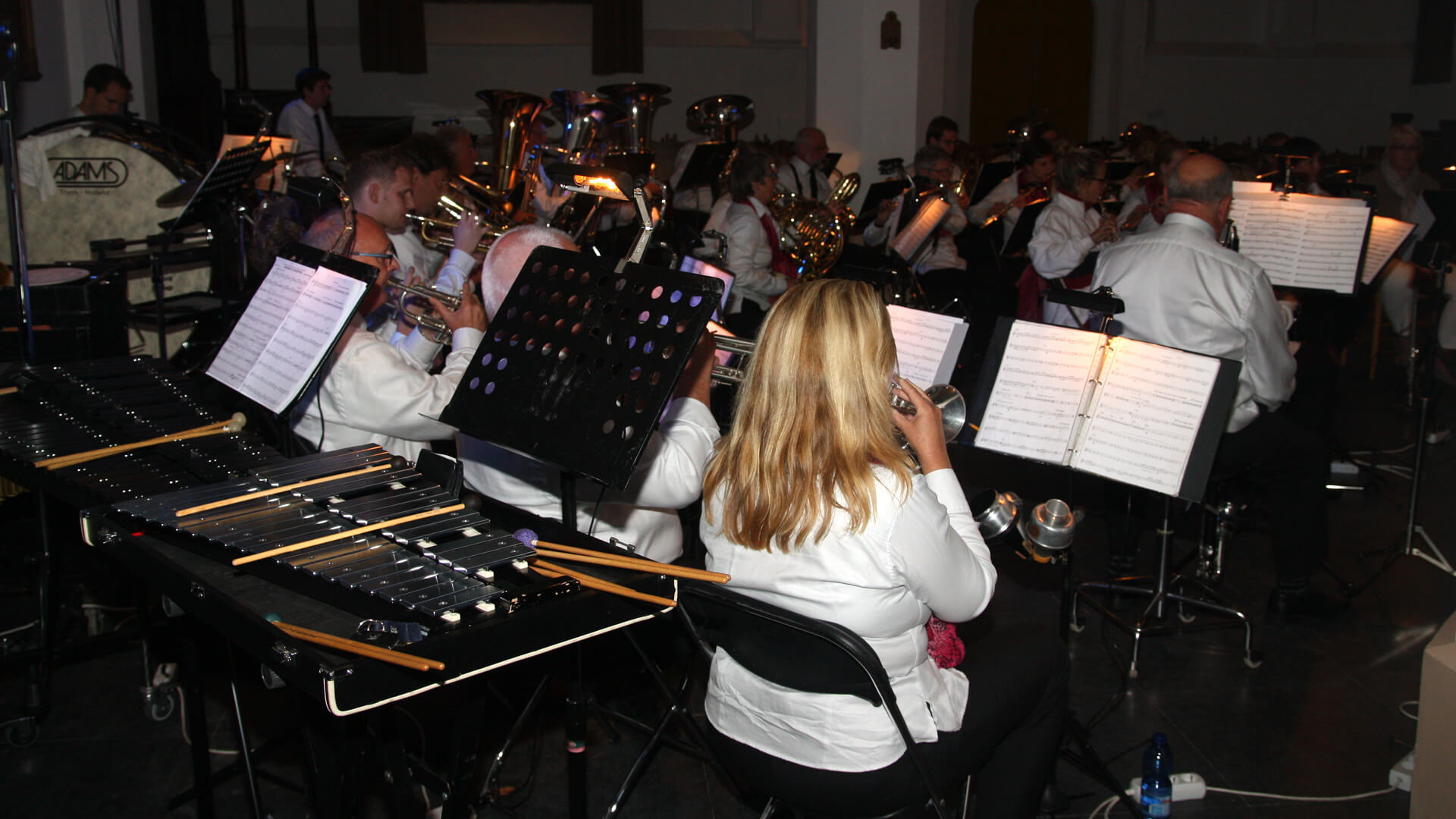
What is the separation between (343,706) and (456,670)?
0.17 meters

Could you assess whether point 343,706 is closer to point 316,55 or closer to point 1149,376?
point 1149,376

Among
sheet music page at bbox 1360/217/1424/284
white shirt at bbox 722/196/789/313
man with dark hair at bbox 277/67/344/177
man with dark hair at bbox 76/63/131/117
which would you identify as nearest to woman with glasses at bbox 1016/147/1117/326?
sheet music page at bbox 1360/217/1424/284

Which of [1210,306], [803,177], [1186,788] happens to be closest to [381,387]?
[1186,788]

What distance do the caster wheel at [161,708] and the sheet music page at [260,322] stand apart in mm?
1186

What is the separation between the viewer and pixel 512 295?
229 cm

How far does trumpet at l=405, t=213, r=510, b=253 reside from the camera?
13.4ft

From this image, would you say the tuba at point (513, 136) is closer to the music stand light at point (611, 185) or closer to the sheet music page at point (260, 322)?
the sheet music page at point (260, 322)

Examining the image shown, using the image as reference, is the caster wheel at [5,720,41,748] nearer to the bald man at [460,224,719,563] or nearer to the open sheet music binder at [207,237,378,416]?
the open sheet music binder at [207,237,378,416]

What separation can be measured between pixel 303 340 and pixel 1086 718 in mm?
2508

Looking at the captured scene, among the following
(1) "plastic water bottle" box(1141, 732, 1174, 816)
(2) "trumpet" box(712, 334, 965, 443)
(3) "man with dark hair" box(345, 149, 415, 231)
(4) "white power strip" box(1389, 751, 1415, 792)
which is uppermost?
(3) "man with dark hair" box(345, 149, 415, 231)

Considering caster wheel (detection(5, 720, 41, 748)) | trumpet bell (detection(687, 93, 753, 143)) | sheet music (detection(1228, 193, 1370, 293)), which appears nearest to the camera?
caster wheel (detection(5, 720, 41, 748))

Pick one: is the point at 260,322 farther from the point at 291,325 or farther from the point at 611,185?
the point at 611,185

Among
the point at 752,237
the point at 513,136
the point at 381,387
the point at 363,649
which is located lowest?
the point at 363,649

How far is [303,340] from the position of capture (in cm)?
255
